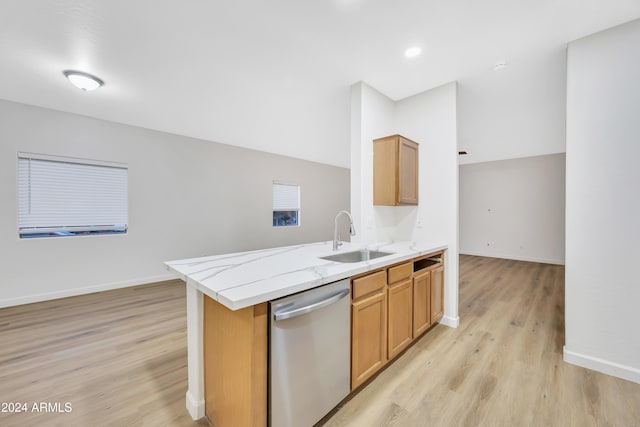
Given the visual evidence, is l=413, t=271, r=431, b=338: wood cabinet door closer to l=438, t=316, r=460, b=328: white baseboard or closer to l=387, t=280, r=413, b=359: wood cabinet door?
l=387, t=280, r=413, b=359: wood cabinet door

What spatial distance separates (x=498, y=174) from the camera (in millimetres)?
6918

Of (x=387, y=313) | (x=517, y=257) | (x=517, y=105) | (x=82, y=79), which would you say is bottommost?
(x=517, y=257)

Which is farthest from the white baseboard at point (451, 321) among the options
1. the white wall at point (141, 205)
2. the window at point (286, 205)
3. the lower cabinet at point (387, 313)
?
the window at point (286, 205)

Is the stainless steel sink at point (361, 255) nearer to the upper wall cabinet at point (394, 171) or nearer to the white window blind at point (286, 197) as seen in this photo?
the upper wall cabinet at point (394, 171)

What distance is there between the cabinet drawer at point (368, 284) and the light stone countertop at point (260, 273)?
62 mm

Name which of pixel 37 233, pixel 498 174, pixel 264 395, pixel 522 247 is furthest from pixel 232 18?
pixel 522 247

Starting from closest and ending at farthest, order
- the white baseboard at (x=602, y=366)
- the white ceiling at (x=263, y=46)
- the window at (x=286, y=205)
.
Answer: the white ceiling at (x=263, y=46), the white baseboard at (x=602, y=366), the window at (x=286, y=205)

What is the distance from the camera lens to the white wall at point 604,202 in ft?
6.19

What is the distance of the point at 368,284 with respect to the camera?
171 centimetres

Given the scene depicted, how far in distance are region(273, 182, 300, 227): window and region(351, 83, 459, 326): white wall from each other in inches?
134

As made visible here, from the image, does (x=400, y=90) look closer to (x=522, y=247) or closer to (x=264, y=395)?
(x=264, y=395)

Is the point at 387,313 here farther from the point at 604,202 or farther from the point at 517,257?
the point at 517,257

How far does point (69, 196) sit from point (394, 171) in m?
4.61

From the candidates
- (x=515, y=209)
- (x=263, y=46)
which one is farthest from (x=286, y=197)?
(x=515, y=209)
